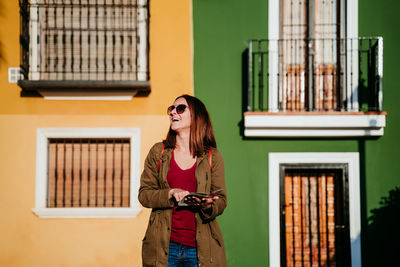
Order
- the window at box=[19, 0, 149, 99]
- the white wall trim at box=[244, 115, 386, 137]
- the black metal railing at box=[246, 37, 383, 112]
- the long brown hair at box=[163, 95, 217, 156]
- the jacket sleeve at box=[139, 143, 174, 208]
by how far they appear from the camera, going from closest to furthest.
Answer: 1. the jacket sleeve at box=[139, 143, 174, 208]
2. the long brown hair at box=[163, 95, 217, 156]
3. the white wall trim at box=[244, 115, 386, 137]
4. the black metal railing at box=[246, 37, 383, 112]
5. the window at box=[19, 0, 149, 99]

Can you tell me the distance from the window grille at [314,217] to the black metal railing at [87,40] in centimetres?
360

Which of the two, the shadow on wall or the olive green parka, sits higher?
the olive green parka

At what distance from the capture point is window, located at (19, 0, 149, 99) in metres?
6.07

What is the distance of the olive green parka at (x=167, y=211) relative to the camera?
102 inches

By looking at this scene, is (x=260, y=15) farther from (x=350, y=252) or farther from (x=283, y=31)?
(x=350, y=252)

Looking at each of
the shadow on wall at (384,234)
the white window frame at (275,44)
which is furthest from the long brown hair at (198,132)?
the shadow on wall at (384,234)

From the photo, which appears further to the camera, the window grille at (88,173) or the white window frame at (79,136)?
the window grille at (88,173)

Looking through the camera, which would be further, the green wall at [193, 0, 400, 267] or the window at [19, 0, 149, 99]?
the window at [19, 0, 149, 99]

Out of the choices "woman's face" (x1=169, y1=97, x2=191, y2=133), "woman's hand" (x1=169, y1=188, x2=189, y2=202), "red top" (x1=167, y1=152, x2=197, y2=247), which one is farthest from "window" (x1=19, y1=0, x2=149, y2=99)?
"woman's hand" (x1=169, y1=188, x2=189, y2=202)

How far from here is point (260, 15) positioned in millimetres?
6027

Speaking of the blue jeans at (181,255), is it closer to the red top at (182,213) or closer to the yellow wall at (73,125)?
the red top at (182,213)

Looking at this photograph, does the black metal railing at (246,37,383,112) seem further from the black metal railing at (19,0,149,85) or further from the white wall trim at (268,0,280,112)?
the black metal railing at (19,0,149,85)

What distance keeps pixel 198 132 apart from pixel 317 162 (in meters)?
3.65

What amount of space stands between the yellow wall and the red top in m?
3.20
